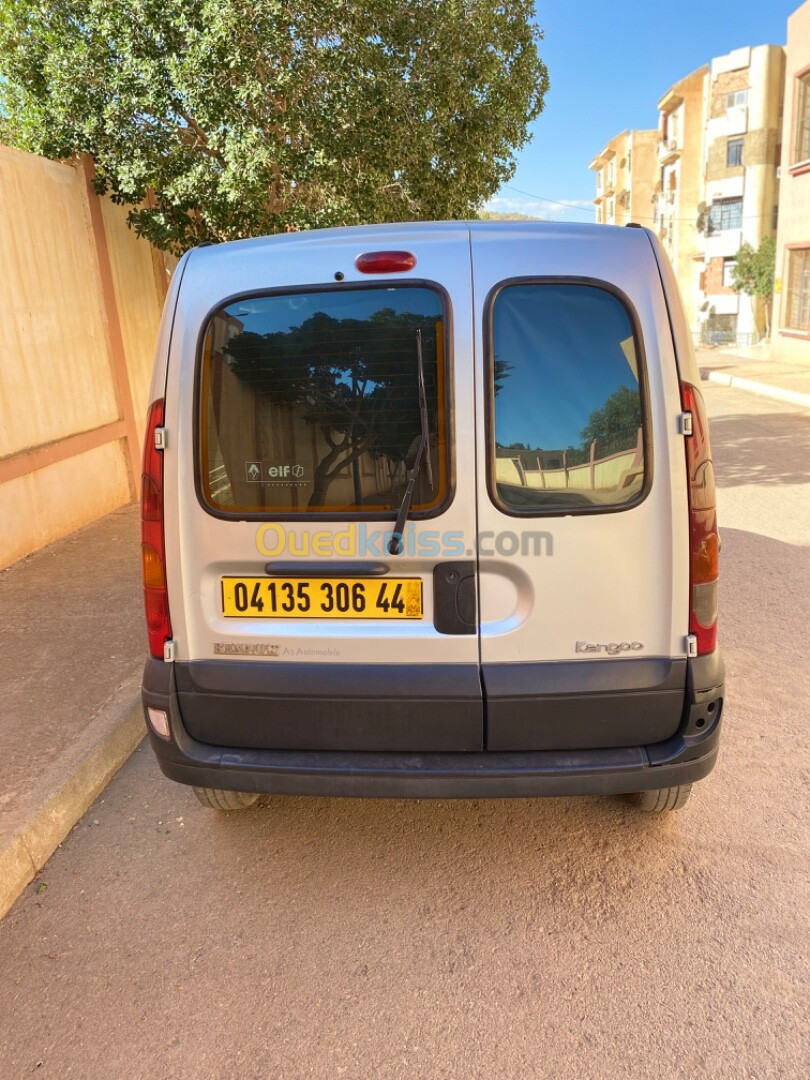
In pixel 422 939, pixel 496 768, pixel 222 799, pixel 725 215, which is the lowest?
pixel 422 939

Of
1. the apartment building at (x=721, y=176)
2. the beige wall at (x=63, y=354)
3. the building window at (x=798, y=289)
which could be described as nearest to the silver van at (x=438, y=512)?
the beige wall at (x=63, y=354)

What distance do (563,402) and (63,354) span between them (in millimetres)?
6591

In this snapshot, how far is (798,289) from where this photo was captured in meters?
23.0

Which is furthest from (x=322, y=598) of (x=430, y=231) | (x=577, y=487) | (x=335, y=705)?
(x=430, y=231)

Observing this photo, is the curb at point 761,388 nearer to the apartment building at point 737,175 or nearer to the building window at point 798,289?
the building window at point 798,289

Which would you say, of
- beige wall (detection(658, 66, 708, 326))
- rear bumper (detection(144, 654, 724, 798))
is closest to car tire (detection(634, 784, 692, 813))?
rear bumper (detection(144, 654, 724, 798))

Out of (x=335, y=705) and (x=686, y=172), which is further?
(x=686, y=172)

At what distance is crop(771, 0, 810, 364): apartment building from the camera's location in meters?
21.8

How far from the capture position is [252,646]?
273 cm

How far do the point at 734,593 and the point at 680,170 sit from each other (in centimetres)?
5332

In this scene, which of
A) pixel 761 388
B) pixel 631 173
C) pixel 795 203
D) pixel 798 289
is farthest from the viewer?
pixel 631 173

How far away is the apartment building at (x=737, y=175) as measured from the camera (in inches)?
1724

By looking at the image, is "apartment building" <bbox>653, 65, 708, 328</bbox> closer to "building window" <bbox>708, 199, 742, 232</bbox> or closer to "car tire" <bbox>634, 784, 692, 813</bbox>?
"building window" <bbox>708, 199, 742, 232</bbox>

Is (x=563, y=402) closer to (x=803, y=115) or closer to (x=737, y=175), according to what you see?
(x=803, y=115)
